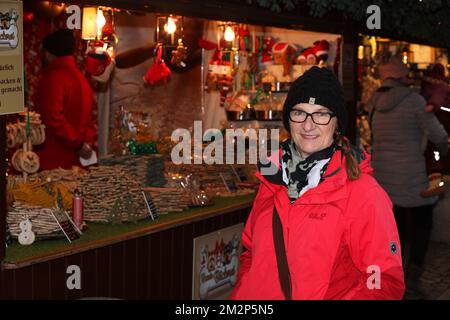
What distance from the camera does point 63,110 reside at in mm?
7766

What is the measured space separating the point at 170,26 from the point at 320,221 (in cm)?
427

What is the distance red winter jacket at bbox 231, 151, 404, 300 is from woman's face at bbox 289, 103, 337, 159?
103 millimetres

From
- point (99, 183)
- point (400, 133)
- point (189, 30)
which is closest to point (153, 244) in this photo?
point (99, 183)

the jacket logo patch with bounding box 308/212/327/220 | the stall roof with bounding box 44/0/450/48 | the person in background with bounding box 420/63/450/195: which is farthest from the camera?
the person in background with bounding box 420/63/450/195

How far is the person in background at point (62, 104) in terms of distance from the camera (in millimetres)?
7566

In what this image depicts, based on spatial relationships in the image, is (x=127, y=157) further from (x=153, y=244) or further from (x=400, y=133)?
(x=400, y=133)

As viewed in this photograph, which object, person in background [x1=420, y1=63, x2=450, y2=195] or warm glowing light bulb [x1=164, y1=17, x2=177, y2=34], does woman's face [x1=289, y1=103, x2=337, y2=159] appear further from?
person in background [x1=420, y1=63, x2=450, y2=195]

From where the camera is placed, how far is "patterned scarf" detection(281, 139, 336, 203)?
3.11 metres

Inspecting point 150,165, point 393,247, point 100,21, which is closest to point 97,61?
point 100,21

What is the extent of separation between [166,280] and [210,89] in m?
3.64

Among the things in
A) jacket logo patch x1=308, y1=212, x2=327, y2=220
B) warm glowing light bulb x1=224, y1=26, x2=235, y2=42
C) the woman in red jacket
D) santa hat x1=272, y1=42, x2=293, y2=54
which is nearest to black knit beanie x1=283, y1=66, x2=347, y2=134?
the woman in red jacket

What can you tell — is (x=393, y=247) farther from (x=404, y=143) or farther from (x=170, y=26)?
(x=170, y=26)

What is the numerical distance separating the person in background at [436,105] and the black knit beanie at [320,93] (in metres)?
4.01

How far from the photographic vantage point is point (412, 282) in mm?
7402
